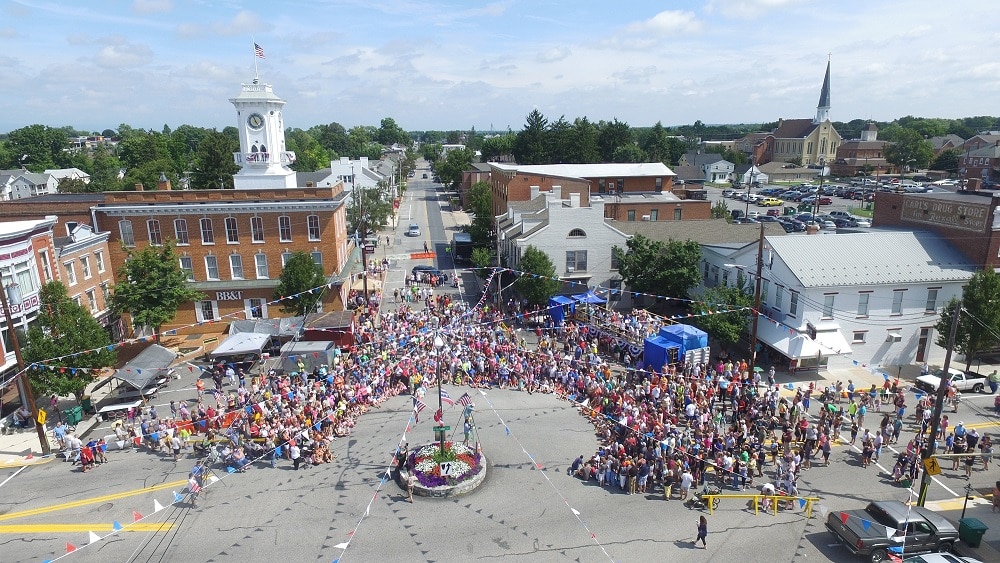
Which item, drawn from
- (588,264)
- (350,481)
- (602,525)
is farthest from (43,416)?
(588,264)

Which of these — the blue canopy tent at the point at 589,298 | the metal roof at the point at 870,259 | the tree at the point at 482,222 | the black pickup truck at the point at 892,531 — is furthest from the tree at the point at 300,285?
the black pickup truck at the point at 892,531

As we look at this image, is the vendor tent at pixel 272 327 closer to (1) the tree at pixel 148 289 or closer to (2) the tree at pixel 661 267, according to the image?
(1) the tree at pixel 148 289

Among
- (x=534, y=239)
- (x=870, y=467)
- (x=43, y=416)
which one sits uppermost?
(x=534, y=239)

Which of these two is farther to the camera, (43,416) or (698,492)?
(43,416)

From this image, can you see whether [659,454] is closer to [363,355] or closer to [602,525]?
[602,525]

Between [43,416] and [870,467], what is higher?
[43,416]

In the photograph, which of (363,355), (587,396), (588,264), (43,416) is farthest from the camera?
(588,264)
